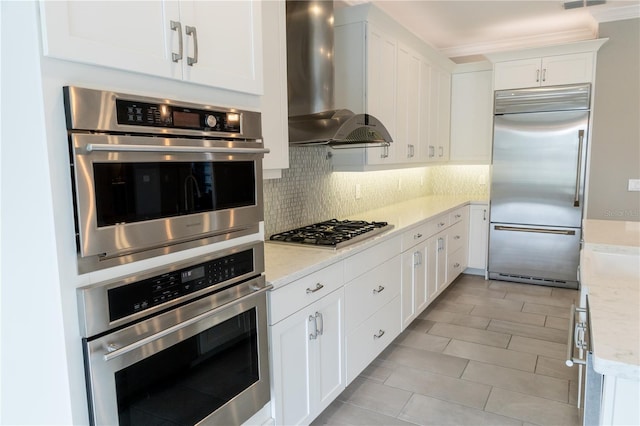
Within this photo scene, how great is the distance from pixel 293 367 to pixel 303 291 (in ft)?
1.14

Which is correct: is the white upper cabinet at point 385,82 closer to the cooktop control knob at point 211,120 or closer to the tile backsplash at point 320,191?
the tile backsplash at point 320,191

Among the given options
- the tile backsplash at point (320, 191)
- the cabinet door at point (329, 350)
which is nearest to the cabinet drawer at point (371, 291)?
the cabinet door at point (329, 350)

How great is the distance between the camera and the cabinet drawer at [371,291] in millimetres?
2471

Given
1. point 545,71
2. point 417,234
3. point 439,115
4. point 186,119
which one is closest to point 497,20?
point 545,71

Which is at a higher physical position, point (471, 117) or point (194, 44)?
point (471, 117)

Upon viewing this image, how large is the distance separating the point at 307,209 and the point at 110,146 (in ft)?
7.03

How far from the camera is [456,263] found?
4750 millimetres

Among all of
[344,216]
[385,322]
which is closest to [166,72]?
[385,322]

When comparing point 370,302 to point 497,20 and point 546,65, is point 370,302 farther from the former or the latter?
point 546,65

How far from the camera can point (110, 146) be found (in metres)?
1.11

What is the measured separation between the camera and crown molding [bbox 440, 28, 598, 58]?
4.71m

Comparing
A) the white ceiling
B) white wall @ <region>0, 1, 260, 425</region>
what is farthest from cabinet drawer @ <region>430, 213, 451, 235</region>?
white wall @ <region>0, 1, 260, 425</region>

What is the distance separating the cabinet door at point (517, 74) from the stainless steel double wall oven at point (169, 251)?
3.96 meters

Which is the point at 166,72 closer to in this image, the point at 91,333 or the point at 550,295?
the point at 91,333
